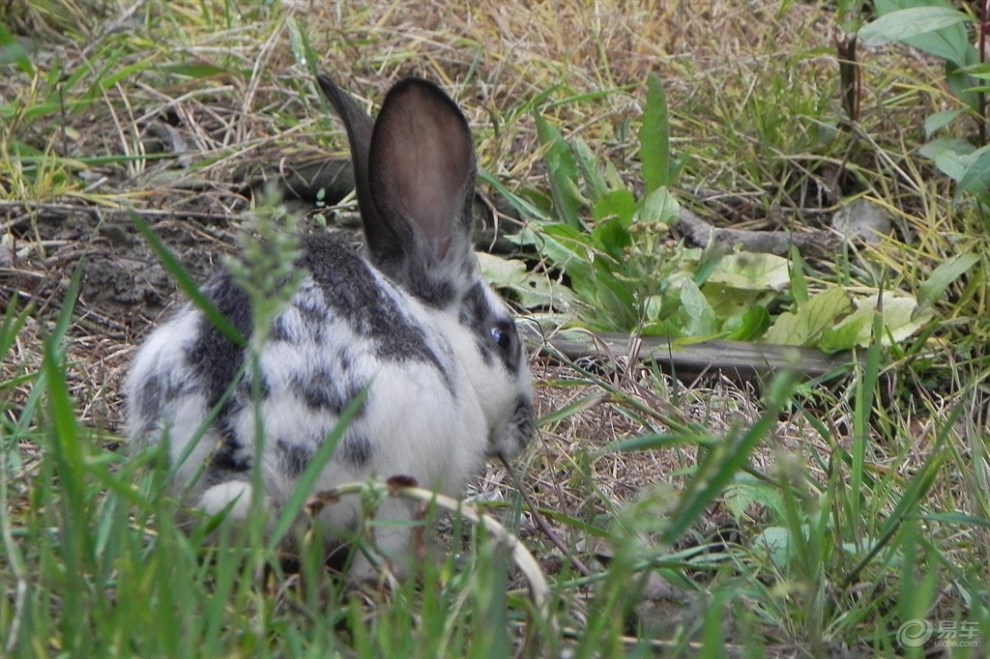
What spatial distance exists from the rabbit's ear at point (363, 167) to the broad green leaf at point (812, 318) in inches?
67.7

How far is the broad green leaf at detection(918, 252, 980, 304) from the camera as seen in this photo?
483 cm

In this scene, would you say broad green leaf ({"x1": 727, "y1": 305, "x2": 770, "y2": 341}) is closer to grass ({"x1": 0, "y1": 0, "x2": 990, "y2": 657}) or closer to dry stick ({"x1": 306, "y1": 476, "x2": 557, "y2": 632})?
grass ({"x1": 0, "y1": 0, "x2": 990, "y2": 657})

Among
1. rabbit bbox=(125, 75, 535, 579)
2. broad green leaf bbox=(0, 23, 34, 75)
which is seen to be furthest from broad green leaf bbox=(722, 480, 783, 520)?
broad green leaf bbox=(0, 23, 34, 75)

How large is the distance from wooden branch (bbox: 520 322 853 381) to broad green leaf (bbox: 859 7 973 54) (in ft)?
3.29

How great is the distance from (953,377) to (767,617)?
76.2 inches

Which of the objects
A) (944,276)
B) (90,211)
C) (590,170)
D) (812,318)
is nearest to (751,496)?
(812,318)

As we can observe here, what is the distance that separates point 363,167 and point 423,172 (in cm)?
16

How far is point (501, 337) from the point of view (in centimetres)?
370

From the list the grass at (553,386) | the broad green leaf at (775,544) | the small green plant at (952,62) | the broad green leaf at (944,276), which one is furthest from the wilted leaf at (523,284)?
the broad green leaf at (775,544)

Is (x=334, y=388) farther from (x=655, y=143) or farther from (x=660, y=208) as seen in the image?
(x=655, y=143)

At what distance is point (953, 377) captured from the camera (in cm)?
468

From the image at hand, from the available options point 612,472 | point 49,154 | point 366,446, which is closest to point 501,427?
point 612,472

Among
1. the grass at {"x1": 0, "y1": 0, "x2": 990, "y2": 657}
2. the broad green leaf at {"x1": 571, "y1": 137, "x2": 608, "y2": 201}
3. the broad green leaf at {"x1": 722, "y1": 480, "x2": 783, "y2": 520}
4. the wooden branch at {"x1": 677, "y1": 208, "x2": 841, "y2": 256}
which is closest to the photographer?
the grass at {"x1": 0, "y1": 0, "x2": 990, "y2": 657}

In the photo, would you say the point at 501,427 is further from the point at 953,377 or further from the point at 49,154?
the point at 49,154
